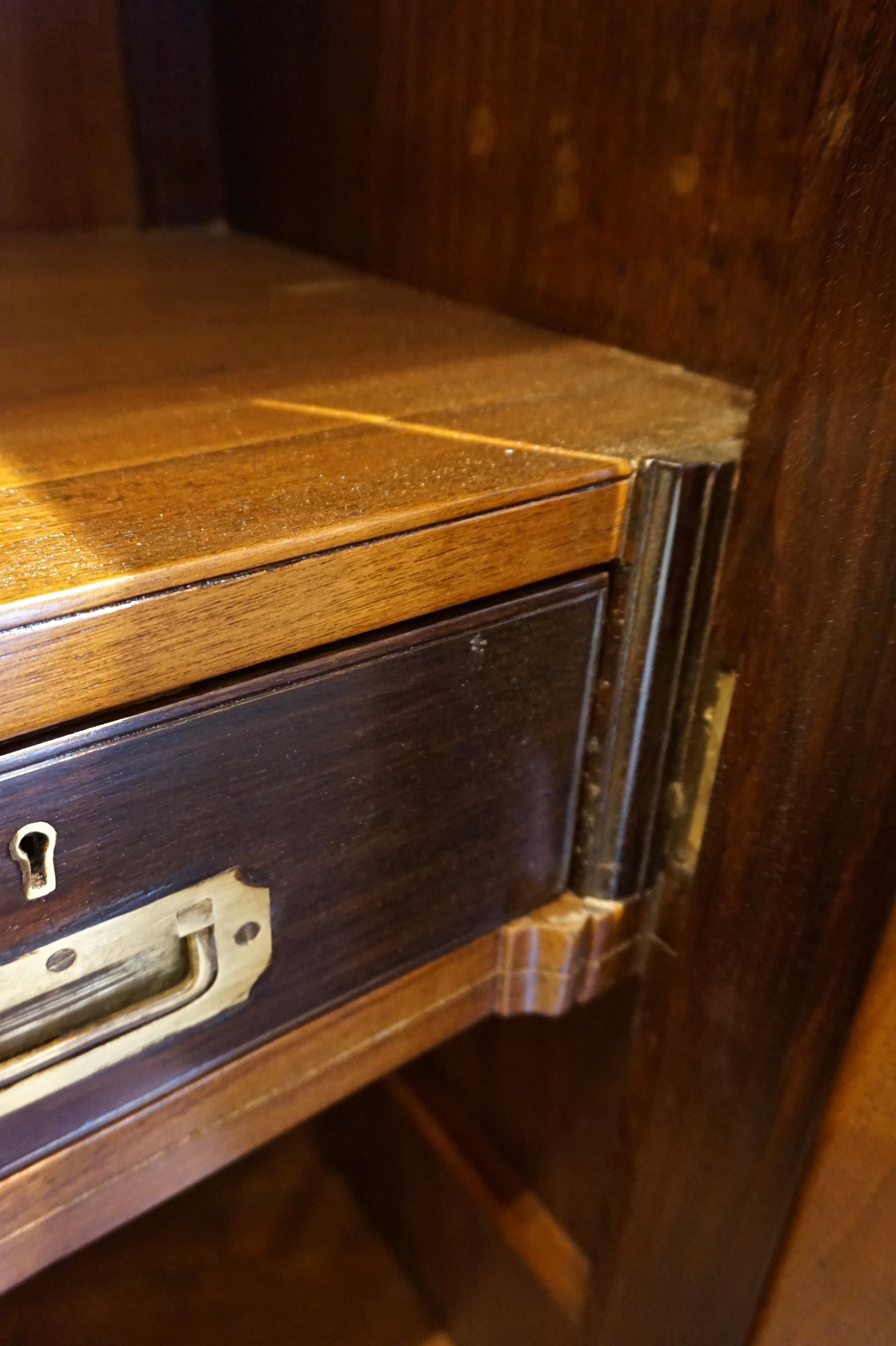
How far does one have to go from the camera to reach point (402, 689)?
0.35 metres

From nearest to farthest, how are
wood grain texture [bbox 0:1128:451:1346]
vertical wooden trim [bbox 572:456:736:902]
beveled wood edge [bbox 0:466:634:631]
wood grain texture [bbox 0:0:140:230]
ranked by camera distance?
1. beveled wood edge [bbox 0:466:634:631]
2. vertical wooden trim [bbox 572:456:736:902]
3. wood grain texture [bbox 0:0:140:230]
4. wood grain texture [bbox 0:1128:451:1346]

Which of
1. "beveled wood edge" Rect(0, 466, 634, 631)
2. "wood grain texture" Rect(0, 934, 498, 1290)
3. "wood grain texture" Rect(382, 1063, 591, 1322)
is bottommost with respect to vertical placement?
"wood grain texture" Rect(382, 1063, 591, 1322)

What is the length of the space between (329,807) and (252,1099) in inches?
5.1

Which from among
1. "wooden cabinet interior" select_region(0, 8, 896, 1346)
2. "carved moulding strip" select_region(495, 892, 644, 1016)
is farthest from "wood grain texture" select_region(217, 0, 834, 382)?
"carved moulding strip" select_region(495, 892, 644, 1016)

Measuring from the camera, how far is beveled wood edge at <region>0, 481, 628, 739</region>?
27 cm

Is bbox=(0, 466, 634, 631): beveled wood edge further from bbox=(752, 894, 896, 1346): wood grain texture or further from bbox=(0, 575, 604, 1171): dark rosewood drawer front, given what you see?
bbox=(752, 894, 896, 1346): wood grain texture

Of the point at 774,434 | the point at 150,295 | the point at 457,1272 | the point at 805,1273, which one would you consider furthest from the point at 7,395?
the point at 457,1272

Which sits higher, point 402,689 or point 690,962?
point 402,689

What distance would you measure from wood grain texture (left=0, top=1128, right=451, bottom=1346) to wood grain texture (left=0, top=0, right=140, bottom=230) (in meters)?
0.78

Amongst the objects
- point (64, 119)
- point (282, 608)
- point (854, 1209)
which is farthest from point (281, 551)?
point (64, 119)

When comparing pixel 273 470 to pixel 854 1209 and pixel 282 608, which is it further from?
pixel 854 1209

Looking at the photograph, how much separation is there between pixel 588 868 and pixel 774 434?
8.0 inches

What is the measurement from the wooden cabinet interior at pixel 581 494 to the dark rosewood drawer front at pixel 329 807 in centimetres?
1

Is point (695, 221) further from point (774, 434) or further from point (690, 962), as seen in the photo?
point (690, 962)
